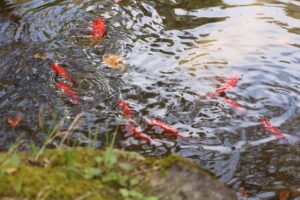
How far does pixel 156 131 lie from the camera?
16.0ft

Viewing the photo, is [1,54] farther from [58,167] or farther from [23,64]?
[58,167]

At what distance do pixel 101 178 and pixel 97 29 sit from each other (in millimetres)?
4361

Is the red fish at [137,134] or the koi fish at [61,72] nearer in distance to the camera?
the red fish at [137,134]

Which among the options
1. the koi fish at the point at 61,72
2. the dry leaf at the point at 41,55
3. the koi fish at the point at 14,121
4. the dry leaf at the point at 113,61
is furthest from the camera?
the dry leaf at the point at 41,55

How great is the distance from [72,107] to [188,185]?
2673mm

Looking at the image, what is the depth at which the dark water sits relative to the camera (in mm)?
4668

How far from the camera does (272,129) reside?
498 centimetres

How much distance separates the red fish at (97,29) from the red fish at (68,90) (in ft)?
3.76

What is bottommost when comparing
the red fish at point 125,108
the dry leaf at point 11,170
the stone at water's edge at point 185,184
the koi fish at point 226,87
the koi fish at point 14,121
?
A: the koi fish at point 226,87

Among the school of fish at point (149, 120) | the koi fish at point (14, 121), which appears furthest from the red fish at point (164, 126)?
the koi fish at point (14, 121)

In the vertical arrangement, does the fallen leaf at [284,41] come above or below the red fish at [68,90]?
below

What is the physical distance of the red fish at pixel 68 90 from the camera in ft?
17.3

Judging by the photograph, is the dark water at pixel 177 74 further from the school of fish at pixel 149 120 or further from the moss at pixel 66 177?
the moss at pixel 66 177

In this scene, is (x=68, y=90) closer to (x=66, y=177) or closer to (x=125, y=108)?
(x=125, y=108)
